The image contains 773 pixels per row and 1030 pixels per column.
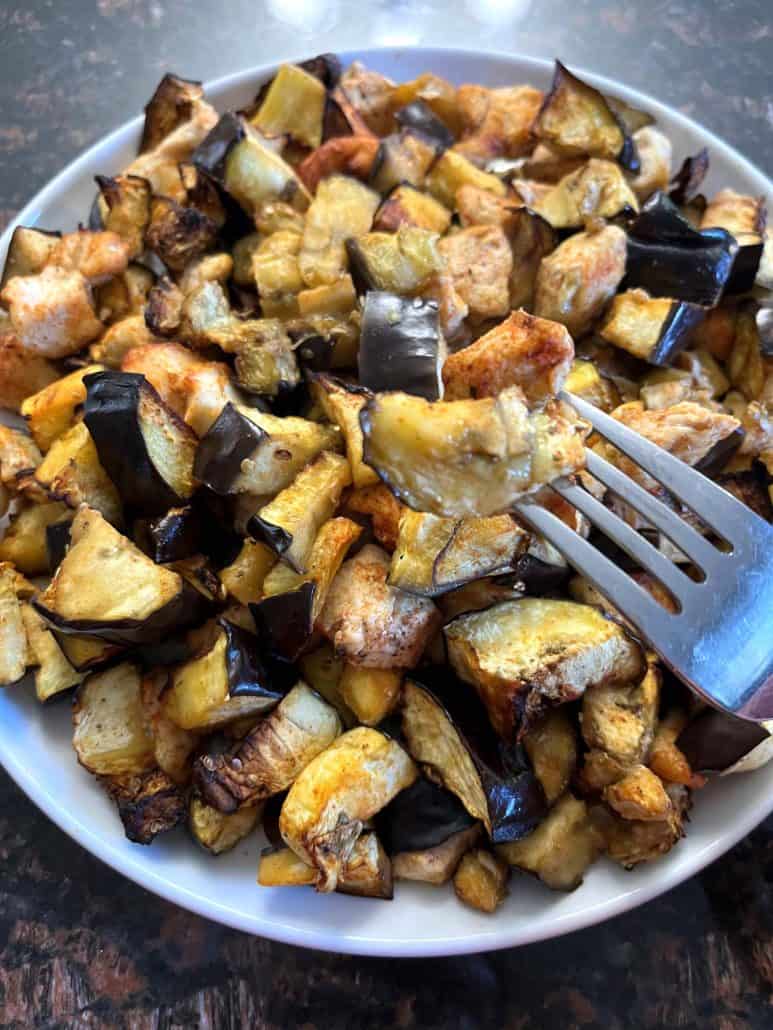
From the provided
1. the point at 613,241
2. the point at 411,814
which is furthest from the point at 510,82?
the point at 411,814

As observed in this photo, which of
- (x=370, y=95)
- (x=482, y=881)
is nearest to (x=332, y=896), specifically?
(x=482, y=881)

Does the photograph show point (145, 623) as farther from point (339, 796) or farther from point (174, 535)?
point (339, 796)

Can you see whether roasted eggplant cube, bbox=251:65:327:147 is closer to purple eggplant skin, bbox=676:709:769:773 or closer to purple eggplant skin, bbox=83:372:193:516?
purple eggplant skin, bbox=83:372:193:516

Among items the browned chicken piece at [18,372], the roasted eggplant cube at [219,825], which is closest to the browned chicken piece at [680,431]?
the roasted eggplant cube at [219,825]

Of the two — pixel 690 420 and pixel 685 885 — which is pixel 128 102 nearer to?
pixel 690 420

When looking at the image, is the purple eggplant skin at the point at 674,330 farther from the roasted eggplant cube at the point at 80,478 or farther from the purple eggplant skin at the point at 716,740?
the roasted eggplant cube at the point at 80,478

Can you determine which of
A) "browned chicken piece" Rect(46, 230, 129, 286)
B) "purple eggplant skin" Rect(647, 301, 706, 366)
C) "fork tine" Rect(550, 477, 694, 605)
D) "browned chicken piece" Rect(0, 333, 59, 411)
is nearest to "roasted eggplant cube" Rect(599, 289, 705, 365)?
"purple eggplant skin" Rect(647, 301, 706, 366)
